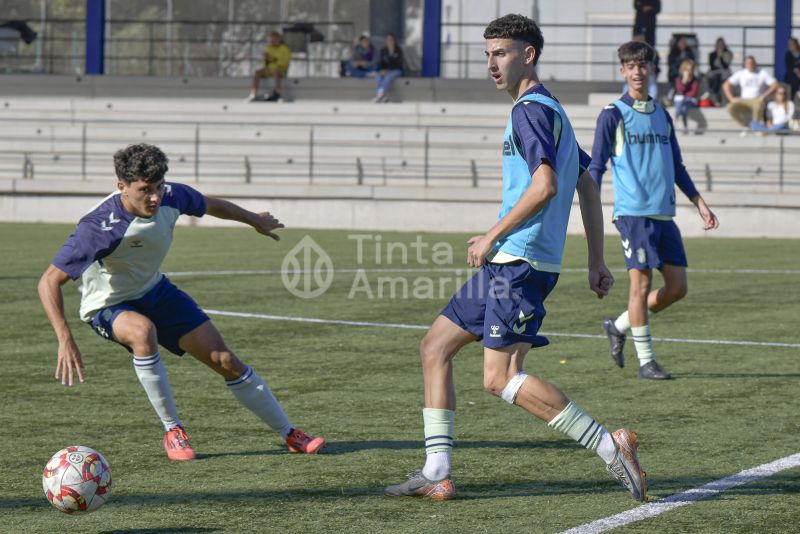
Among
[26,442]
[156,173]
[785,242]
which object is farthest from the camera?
[785,242]

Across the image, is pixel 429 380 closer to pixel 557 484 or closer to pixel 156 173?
pixel 557 484

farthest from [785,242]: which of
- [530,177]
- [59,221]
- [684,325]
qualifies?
[530,177]

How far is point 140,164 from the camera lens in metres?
6.12

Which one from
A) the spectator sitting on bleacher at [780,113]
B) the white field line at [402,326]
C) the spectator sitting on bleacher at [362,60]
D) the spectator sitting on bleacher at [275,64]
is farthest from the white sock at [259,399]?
the spectator sitting on bleacher at [362,60]

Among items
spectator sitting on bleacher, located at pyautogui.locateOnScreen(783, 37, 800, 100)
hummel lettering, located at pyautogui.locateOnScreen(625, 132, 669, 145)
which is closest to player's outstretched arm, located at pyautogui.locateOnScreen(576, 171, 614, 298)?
hummel lettering, located at pyautogui.locateOnScreen(625, 132, 669, 145)

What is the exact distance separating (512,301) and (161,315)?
2.06 metres

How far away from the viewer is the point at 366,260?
17766mm

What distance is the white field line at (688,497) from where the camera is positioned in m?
5.07

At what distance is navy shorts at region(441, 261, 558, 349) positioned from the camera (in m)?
5.36

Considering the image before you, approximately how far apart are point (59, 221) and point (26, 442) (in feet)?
66.2

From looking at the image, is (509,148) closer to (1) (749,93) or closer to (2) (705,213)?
(2) (705,213)

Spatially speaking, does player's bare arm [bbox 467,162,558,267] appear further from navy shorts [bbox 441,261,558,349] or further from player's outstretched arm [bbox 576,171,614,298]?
player's outstretched arm [bbox 576,171,614,298]

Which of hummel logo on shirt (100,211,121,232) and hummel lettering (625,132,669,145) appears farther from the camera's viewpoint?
hummel lettering (625,132,669,145)

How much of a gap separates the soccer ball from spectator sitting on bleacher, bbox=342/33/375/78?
2648cm
